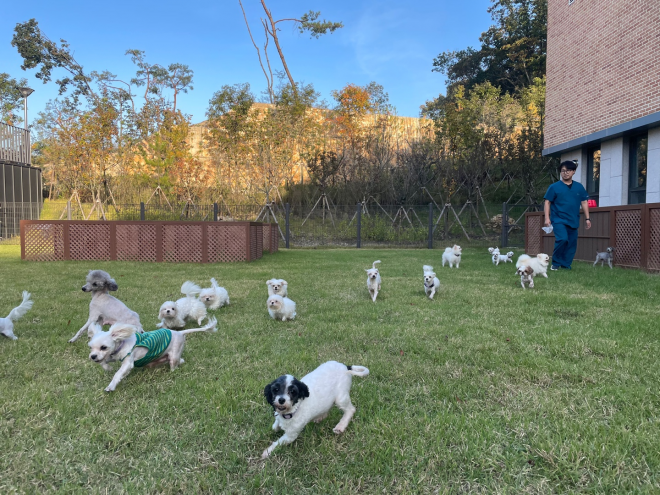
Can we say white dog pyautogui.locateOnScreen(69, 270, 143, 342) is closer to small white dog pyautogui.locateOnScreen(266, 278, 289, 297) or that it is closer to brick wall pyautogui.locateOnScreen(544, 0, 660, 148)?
small white dog pyautogui.locateOnScreen(266, 278, 289, 297)

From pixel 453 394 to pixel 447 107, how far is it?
2146 cm

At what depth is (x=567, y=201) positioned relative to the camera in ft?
24.9

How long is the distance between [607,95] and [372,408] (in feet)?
43.5

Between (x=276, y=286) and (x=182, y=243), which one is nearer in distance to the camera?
(x=276, y=286)

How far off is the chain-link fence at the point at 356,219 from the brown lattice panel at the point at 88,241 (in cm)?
735

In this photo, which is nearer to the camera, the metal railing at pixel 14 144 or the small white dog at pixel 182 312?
the small white dog at pixel 182 312

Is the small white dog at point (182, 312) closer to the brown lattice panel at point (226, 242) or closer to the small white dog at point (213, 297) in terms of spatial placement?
the small white dog at point (213, 297)

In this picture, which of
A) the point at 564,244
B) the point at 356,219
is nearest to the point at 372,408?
the point at 564,244

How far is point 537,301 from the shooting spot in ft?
17.3

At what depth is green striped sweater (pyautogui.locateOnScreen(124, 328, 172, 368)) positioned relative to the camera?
2797 mm

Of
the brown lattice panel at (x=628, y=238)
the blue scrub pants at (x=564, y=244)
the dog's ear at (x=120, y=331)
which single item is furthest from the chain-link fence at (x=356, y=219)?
the dog's ear at (x=120, y=331)

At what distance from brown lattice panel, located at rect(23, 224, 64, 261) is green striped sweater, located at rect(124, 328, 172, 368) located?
33.1 ft

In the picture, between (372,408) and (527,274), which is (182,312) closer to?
(372,408)

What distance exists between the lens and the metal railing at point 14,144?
58.1 ft
